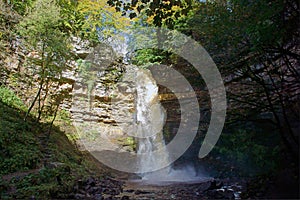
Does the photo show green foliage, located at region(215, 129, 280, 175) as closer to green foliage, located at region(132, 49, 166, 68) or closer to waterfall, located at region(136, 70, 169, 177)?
waterfall, located at region(136, 70, 169, 177)

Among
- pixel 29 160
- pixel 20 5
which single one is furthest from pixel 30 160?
pixel 20 5

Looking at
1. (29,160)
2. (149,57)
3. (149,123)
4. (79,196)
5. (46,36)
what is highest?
(149,57)

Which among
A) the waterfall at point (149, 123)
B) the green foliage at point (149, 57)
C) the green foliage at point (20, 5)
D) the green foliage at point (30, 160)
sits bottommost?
the green foliage at point (30, 160)

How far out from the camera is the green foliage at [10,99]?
26.6 feet

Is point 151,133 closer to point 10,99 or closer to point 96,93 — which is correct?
point 96,93

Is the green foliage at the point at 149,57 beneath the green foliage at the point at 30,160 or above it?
above

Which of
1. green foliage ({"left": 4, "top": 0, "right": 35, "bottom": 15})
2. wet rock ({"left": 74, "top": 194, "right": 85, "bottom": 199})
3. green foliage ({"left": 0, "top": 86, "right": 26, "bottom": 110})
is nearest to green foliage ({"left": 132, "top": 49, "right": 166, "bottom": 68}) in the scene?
green foliage ({"left": 4, "top": 0, "right": 35, "bottom": 15})

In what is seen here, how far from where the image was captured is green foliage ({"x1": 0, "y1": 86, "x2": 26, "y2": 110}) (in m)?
8.10

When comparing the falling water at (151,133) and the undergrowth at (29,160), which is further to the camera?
the falling water at (151,133)

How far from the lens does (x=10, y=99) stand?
27.1ft

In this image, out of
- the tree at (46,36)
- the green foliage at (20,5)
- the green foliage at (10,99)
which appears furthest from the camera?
the green foliage at (20,5)

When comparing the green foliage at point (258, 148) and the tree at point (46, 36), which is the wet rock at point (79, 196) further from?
the tree at point (46, 36)

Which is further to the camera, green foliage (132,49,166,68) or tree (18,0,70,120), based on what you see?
green foliage (132,49,166,68)

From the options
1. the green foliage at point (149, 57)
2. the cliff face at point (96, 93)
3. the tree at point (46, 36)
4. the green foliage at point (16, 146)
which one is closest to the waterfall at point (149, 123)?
the cliff face at point (96, 93)
